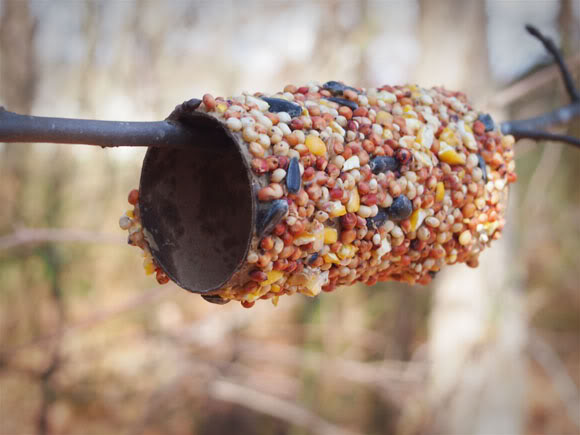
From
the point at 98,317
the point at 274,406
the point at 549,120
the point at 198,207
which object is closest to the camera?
the point at 198,207

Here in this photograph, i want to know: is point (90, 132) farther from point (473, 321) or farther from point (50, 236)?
point (473, 321)

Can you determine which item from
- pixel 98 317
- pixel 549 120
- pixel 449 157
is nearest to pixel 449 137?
pixel 449 157

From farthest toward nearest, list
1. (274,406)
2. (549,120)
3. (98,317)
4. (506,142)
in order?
(274,406) → (98,317) → (549,120) → (506,142)

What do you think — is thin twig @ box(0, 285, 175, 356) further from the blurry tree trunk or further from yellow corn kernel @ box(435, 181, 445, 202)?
yellow corn kernel @ box(435, 181, 445, 202)

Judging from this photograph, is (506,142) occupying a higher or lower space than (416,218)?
higher

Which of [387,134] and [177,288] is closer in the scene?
[387,134]

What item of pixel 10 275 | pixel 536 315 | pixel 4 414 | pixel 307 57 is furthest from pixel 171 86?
pixel 536 315

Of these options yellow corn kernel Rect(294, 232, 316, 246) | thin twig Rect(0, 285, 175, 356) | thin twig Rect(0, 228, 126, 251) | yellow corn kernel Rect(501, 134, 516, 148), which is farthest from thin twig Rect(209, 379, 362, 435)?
yellow corn kernel Rect(294, 232, 316, 246)

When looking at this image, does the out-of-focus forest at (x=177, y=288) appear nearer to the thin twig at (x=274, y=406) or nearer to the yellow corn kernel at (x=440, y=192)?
the thin twig at (x=274, y=406)
